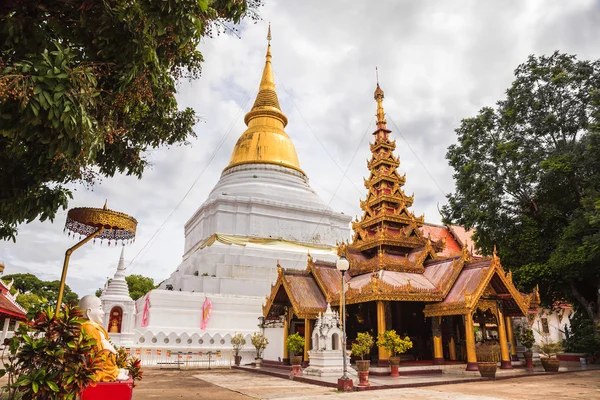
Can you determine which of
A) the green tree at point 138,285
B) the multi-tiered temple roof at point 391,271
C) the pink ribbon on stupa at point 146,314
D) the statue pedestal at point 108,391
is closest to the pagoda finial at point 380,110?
the multi-tiered temple roof at point 391,271

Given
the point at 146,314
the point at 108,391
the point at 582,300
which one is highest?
the point at 582,300

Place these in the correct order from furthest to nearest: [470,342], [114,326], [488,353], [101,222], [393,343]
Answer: [114,326], [488,353], [470,342], [393,343], [101,222]

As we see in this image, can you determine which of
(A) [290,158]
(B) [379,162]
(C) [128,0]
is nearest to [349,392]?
(C) [128,0]

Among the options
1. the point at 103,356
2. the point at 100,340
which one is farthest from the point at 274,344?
the point at 103,356

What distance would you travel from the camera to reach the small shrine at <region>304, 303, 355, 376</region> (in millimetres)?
12578

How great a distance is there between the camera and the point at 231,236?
88.6 feet

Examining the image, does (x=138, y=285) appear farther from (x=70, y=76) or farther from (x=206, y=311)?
(x=70, y=76)

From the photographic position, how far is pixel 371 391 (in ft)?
32.6

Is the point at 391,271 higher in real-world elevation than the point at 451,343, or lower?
higher

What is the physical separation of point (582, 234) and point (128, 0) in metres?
18.8

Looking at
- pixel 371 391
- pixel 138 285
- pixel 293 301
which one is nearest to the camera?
pixel 371 391

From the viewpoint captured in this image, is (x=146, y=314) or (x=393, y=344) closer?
(x=393, y=344)

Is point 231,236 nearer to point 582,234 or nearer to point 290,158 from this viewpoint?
point 290,158

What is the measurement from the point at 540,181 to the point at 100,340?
63.5 feet
